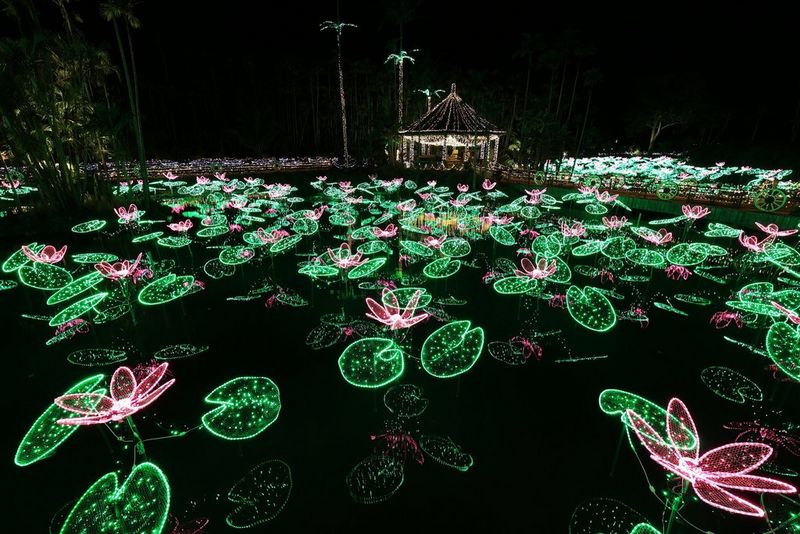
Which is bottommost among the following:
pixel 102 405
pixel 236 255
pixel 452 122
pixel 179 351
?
pixel 179 351

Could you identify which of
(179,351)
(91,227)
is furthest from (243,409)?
(91,227)

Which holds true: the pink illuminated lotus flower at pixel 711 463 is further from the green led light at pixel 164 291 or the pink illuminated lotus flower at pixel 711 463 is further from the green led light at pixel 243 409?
the green led light at pixel 164 291

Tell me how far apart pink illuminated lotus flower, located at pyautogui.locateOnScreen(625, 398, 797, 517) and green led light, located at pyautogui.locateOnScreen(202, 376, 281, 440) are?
14.0 ft

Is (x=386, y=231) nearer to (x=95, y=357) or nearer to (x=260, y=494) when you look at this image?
(x=95, y=357)

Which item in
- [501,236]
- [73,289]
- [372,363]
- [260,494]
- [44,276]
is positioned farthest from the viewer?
[501,236]

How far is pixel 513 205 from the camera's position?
16.2m

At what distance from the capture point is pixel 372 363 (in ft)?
19.3

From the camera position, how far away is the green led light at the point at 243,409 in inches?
187

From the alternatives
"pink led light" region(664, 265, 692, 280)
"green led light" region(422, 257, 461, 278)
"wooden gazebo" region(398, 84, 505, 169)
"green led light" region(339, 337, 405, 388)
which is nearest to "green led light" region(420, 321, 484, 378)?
"green led light" region(339, 337, 405, 388)

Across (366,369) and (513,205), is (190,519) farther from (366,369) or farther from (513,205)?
(513,205)

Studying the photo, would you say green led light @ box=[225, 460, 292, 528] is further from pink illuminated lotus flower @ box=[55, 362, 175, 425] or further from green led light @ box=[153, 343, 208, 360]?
green led light @ box=[153, 343, 208, 360]

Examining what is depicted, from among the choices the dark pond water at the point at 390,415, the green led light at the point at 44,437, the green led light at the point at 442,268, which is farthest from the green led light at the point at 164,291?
the green led light at the point at 442,268

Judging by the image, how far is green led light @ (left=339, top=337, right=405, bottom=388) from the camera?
18.4 ft

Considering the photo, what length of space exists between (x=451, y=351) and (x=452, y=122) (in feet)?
63.4
